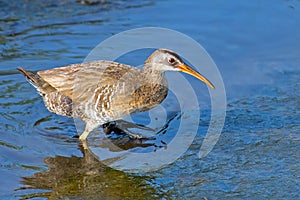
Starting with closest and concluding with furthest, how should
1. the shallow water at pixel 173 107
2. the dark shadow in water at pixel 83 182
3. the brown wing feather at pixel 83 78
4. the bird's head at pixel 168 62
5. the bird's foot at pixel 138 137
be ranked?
the dark shadow in water at pixel 83 182 < the shallow water at pixel 173 107 < the bird's head at pixel 168 62 < the brown wing feather at pixel 83 78 < the bird's foot at pixel 138 137

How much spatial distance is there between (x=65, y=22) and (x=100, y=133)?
3.34 m

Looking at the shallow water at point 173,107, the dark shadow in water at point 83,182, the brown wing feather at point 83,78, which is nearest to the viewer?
the dark shadow in water at point 83,182

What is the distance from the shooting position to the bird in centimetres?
704

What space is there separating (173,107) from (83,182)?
81.2 inches

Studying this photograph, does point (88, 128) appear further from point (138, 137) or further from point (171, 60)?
point (171, 60)

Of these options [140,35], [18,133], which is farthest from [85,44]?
[18,133]

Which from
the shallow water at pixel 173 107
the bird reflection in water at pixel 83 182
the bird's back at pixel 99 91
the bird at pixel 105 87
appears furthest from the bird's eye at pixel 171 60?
the bird reflection in water at pixel 83 182

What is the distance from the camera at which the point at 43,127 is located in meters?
7.52

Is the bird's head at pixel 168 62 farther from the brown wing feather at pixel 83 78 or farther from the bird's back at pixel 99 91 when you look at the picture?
the brown wing feather at pixel 83 78

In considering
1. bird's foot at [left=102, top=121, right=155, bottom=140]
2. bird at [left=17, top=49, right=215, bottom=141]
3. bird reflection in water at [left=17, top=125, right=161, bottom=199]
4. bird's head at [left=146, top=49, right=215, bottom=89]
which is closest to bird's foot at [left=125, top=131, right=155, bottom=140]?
bird's foot at [left=102, top=121, right=155, bottom=140]

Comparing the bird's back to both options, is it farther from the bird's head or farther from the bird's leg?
the bird's head

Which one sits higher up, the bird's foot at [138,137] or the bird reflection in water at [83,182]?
the bird's foot at [138,137]

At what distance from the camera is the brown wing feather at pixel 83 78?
7.18m

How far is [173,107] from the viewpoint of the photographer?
7.99m
